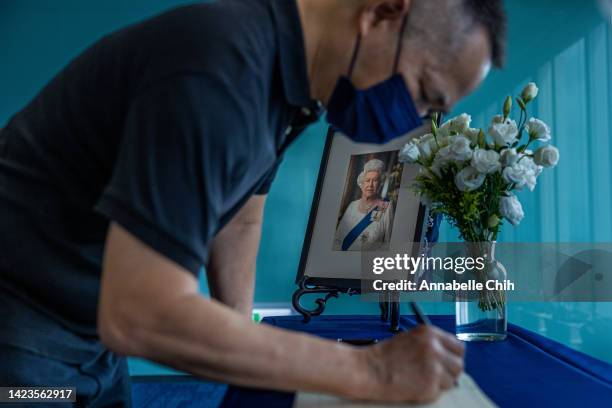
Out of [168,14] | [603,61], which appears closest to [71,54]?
[603,61]

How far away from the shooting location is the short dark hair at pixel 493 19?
721mm

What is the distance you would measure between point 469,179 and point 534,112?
236cm

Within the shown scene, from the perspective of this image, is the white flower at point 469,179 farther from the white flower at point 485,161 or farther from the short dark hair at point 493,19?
the short dark hair at point 493,19

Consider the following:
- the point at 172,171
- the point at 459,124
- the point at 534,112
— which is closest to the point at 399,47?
the point at 172,171

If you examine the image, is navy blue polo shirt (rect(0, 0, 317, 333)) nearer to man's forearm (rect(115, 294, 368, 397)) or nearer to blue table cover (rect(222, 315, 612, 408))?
man's forearm (rect(115, 294, 368, 397))

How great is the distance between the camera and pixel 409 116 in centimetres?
81

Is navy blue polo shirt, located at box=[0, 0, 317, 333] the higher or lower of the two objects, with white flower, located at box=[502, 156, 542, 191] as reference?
lower

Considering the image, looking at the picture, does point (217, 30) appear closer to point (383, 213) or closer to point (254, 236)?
point (254, 236)

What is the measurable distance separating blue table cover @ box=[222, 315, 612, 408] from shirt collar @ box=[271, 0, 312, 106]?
41 centimetres

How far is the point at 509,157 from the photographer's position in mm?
1177

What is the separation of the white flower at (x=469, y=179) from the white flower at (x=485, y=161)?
15 millimetres

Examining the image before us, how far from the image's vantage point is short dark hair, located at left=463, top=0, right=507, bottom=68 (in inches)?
28.4

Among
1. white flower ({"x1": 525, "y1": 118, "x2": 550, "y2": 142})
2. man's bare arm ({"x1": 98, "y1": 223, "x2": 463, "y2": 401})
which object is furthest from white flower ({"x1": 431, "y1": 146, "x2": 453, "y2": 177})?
man's bare arm ({"x1": 98, "y1": 223, "x2": 463, "y2": 401})

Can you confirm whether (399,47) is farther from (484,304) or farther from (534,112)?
(534,112)
